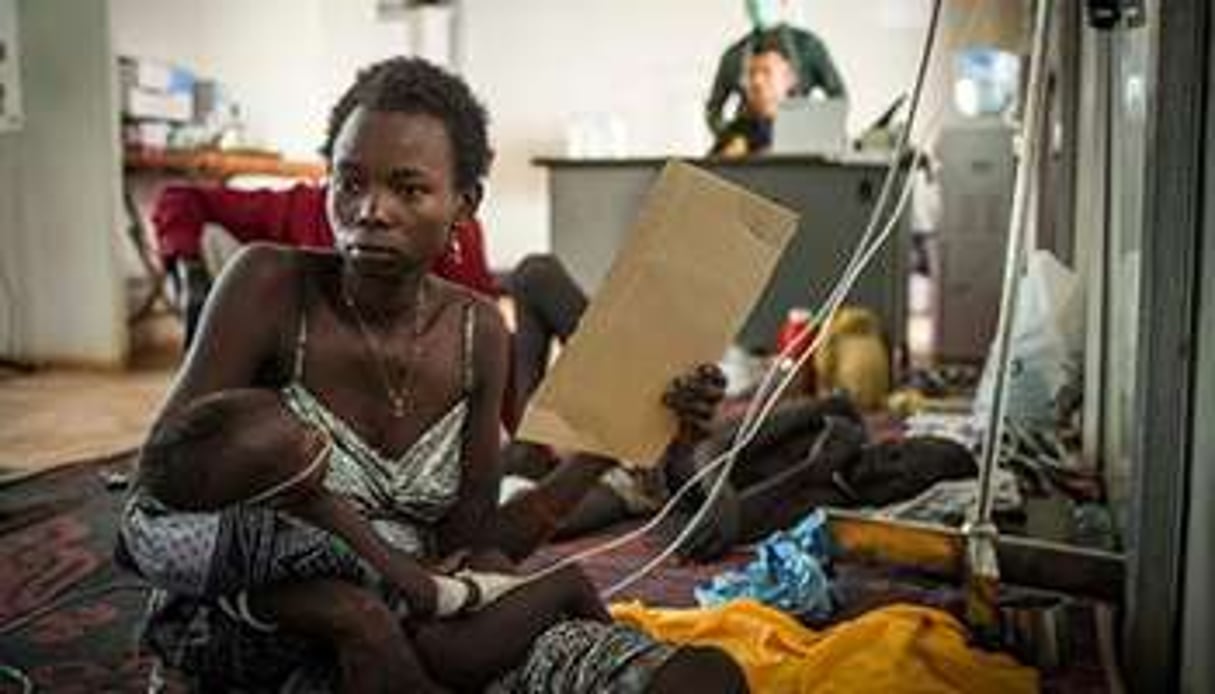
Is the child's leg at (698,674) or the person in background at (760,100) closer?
the child's leg at (698,674)

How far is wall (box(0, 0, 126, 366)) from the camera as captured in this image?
4250mm

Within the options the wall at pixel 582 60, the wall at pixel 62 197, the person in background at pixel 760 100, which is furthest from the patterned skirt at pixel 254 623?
the wall at pixel 582 60

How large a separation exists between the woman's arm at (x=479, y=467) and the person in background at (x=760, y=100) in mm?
3568

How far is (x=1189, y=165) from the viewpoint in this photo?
1232 millimetres

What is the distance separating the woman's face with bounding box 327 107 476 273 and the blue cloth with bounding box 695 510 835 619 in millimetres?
804

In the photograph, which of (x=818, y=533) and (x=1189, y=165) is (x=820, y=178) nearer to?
(x=818, y=533)

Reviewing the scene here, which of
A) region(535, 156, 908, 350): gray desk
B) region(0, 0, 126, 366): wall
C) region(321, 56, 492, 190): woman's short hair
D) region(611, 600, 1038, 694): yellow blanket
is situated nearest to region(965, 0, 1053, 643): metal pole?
region(611, 600, 1038, 694): yellow blanket

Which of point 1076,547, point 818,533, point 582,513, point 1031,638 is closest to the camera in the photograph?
point 1031,638

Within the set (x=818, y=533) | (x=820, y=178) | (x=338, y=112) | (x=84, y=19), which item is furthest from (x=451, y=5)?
(x=338, y=112)

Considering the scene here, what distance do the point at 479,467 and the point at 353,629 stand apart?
0.27 m

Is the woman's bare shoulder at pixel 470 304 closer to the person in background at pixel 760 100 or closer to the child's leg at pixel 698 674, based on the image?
the child's leg at pixel 698 674

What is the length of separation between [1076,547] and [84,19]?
3.80m

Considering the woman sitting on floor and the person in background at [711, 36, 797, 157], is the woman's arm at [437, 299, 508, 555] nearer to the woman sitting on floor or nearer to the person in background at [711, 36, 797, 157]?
the woman sitting on floor

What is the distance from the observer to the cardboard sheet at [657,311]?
1.00 meters
